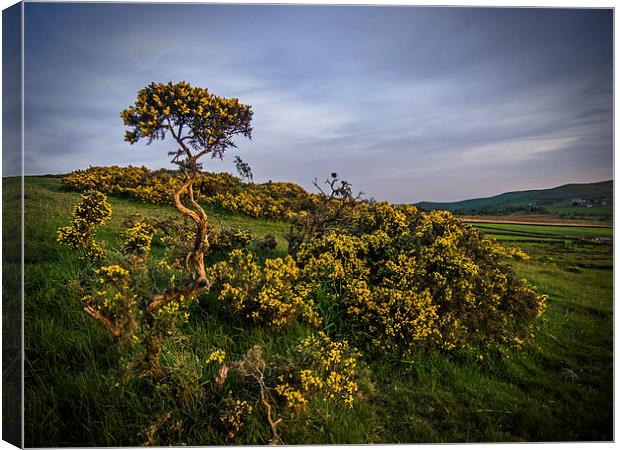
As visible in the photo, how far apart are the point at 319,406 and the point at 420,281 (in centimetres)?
172

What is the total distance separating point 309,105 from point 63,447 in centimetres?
421

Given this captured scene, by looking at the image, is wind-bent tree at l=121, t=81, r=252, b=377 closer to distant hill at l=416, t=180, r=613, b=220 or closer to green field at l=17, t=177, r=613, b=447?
green field at l=17, t=177, r=613, b=447

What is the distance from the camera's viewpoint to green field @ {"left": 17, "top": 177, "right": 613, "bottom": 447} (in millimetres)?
3363

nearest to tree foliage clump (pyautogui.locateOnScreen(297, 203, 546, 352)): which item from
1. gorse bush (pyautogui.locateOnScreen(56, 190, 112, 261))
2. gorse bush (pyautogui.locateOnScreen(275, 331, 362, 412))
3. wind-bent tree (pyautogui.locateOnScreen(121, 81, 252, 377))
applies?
gorse bush (pyautogui.locateOnScreen(275, 331, 362, 412))

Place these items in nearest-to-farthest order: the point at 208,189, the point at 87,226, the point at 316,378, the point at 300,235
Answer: the point at 316,378, the point at 87,226, the point at 208,189, the point at 300,235

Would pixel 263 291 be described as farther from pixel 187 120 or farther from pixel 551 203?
pixel 551 203

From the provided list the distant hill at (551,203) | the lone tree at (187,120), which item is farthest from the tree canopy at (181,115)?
the distant hill at (551,203)

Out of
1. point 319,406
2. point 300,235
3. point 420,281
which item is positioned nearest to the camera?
point 319,406

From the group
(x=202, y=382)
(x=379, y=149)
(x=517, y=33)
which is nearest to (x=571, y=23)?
(x=517, y=33)

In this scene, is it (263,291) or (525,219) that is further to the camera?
(525,219)

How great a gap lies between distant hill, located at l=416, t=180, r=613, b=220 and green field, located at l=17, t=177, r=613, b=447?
0.26 metres

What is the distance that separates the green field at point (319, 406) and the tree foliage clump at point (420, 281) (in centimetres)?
25

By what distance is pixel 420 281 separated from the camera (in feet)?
13.6

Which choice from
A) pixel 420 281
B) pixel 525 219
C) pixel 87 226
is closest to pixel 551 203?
pixel 525 219
